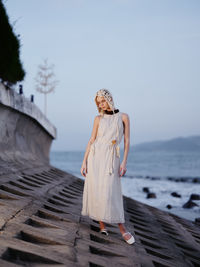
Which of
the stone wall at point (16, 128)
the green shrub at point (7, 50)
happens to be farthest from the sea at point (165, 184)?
the green shrub at point (7, 50)

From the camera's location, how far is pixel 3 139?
9000 millimetres

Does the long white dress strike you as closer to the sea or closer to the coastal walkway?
the coastal walkway

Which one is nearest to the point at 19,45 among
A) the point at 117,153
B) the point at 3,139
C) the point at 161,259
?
the point at 3,139

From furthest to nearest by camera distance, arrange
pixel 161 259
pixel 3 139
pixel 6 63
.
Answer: pixel 6 63 < pixel 3 139 < pixel 161 259

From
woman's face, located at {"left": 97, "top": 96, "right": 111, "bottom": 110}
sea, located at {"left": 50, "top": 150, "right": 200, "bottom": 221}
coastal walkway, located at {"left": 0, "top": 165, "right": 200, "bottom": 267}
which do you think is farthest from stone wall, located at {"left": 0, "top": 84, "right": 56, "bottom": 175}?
sea, located at {"left": 50, "top": 150, "right": 200, "bottom": 221}

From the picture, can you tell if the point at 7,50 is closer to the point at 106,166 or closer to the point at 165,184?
the point at 106,166

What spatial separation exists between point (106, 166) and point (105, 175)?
112 millimetres

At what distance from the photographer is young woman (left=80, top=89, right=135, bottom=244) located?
4.00m

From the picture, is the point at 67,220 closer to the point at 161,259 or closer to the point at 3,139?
the point at 161,259

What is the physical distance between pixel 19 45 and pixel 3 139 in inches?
166

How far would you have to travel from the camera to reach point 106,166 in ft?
13.3

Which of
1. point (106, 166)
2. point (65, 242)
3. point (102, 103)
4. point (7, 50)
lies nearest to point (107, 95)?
point (102, 103)

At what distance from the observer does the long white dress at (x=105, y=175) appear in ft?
13.1

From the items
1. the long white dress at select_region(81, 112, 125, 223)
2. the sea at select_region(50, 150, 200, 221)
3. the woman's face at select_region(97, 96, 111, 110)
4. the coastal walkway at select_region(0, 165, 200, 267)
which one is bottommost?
the sea at select_region(50, 150, 200, 221)
